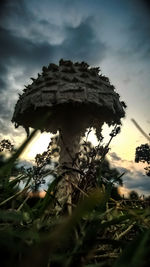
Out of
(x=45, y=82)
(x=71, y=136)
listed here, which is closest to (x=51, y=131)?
(x=71, y=136)

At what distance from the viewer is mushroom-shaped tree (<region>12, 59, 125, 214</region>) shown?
2623 millimetres

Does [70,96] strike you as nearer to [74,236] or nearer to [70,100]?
[70,100]

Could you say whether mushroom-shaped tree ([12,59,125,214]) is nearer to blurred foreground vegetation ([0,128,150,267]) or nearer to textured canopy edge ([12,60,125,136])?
textured canopy edge ([12,60,125,136])

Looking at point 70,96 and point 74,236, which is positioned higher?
point 70,96

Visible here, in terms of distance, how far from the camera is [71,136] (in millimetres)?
3016

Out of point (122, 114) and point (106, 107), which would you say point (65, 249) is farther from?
point (122, 114)

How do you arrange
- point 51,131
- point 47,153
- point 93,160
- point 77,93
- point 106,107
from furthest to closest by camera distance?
1. point 51,131
2. point 106,107
3. point 77,93
4. point 47,153
5. point 93,160

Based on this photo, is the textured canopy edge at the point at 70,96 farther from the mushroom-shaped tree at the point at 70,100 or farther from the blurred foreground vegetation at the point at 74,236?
the blurred foreground vegetation at the point at 74,236

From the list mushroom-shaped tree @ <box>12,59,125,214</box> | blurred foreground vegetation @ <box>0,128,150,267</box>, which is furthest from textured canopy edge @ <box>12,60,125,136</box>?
blurred foreground vegetation @ <box>0,128,150,267</box>

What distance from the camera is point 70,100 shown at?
2561mm

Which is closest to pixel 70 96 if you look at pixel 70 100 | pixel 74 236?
pixel 70 100

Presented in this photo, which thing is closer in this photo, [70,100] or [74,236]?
[74,236]

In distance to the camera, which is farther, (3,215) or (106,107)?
(106,107)

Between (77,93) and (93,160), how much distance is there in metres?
1.52
